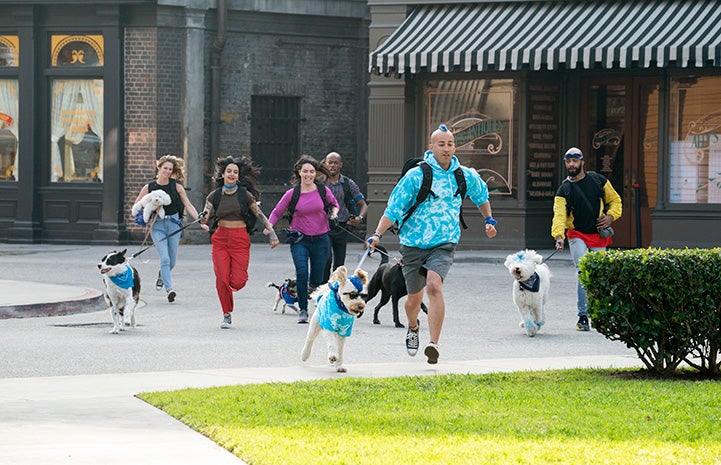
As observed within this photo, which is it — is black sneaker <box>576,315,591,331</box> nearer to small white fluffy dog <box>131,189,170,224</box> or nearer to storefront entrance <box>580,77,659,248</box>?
small white fluffy dog <box>131,189,170,224</box>

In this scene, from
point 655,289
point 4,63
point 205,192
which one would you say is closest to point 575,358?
point 655,289

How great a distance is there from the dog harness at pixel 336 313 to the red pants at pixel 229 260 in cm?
406

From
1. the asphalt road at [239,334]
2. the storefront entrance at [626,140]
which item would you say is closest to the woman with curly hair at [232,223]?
the asphalt road at [239,334]

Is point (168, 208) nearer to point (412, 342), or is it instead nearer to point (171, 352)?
point (171, 352)

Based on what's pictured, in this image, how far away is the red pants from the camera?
49.3ft

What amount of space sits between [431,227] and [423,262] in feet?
1.01

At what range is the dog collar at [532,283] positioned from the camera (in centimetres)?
1388

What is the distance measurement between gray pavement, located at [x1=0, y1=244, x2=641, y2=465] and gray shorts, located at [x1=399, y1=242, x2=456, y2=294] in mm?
672

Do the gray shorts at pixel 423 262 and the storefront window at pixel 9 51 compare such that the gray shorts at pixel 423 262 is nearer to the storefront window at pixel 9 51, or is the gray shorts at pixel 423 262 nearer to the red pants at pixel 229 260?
the red pants at pixel 229 260

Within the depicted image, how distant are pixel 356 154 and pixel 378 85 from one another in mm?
3203

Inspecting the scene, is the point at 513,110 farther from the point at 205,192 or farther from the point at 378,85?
the point at 205,192

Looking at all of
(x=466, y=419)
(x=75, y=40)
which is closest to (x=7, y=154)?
(x=75, y=40)

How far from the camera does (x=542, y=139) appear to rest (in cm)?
2573

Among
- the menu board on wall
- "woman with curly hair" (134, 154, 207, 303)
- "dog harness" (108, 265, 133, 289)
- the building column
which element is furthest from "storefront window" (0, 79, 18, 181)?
"dog harness" (108, 265, 133, 289)
